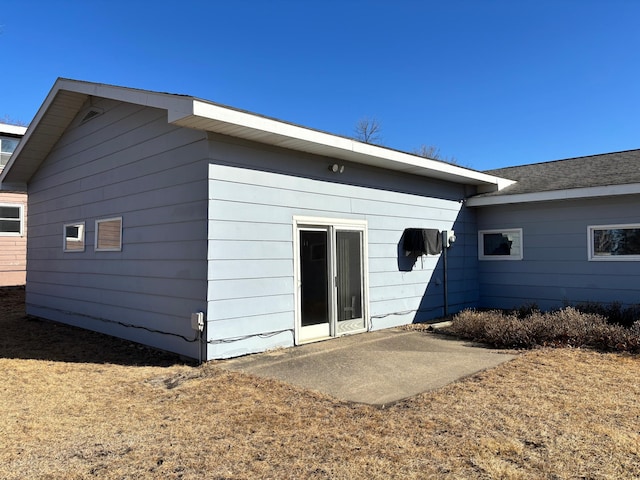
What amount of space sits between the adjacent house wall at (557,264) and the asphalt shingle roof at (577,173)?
41cm

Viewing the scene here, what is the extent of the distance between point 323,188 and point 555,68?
8.60 m

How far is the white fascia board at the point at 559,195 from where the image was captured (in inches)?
328

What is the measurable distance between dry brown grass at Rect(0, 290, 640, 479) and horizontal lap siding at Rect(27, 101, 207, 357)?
1.36 m

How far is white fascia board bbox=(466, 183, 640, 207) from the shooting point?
8.33 m

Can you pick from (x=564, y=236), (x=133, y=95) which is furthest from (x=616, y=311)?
(x=133, y=95)

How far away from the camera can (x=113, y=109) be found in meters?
7.99

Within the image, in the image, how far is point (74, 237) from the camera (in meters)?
9.16

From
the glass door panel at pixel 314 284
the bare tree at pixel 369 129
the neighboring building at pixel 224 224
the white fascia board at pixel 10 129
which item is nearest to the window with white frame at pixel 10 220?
the white fascia board at pixel 10 129

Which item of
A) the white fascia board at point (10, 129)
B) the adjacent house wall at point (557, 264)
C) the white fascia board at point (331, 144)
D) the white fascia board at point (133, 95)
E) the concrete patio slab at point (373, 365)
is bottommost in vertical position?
the concrete patio slab at point (373, 365)

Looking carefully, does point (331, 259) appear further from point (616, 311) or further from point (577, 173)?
point (577, 173)

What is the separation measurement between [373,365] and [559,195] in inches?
238

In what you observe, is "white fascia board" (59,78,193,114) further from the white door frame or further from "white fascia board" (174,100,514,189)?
the white door frame

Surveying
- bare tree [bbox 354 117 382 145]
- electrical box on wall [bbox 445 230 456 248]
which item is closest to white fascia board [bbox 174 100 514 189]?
electrical box on wall [bbox 445 230 456 248]

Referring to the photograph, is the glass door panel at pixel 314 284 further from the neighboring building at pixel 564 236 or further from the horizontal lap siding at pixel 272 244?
the neighboring building at pixel 564 236
